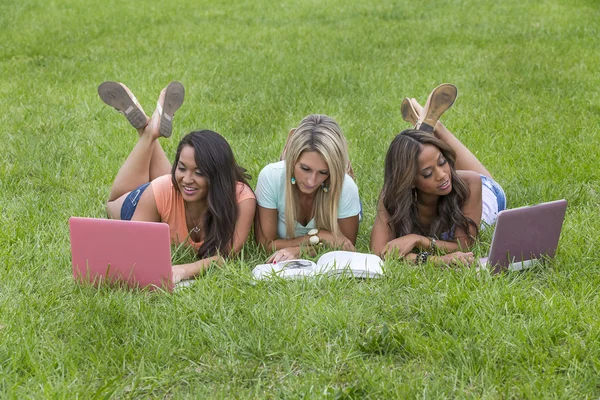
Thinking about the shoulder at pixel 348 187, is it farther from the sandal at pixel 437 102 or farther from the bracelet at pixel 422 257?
the sandal at pixel 437 102

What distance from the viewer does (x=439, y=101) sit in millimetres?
5137

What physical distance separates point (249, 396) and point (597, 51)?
25.6 ft

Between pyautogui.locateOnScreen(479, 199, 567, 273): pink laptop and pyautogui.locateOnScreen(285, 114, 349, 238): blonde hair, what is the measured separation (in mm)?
918

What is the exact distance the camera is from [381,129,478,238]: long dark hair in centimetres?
430

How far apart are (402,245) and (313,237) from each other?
53 cm

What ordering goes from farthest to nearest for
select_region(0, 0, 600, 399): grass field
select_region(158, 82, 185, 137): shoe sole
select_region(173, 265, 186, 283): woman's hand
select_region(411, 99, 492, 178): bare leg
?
select_region(411, 99, 492, 178): bare leg → select_region(158, 82, 185, 137): shoe sole → select_region(173, 265, 186, 283): woman's hand → select_region(0, 0, 600, 399): grass field

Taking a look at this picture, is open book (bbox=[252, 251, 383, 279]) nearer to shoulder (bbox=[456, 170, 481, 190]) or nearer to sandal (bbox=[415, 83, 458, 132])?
shoulder (bbox=[456, 170, 481, 190])

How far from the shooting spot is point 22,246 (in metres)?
4.33

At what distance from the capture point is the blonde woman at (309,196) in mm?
4234

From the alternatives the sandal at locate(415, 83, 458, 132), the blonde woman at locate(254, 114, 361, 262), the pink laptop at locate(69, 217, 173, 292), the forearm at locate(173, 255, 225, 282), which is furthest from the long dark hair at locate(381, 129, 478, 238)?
the pink laptop at locate(69, 217, 173, 292)

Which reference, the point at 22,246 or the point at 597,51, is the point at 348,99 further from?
the point at 22,246

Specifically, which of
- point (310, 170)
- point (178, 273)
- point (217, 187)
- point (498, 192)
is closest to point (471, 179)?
point (498, 192)

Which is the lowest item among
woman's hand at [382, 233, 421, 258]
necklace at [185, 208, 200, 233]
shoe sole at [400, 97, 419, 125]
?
woman's hand at [382, 233, 421, 258]

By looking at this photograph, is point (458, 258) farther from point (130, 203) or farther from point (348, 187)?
point (130, 203)
